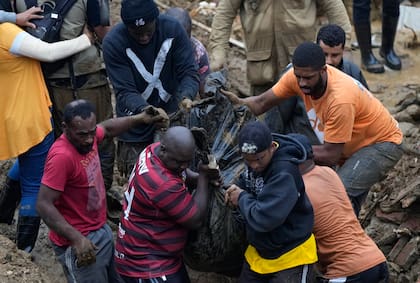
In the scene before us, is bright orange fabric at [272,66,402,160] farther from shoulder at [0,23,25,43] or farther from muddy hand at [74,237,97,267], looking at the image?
shoulder at [0,23,25,43]

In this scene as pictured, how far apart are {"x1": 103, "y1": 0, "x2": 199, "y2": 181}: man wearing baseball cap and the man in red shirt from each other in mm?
597

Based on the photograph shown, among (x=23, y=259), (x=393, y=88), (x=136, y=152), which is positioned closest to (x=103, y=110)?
(x=136, y=152)

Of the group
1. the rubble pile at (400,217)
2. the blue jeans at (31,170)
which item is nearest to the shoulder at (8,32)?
the blue jeans at (31,170)

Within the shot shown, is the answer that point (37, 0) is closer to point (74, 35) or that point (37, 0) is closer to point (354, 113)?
point (74, 35)

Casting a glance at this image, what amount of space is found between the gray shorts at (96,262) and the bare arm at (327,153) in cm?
138

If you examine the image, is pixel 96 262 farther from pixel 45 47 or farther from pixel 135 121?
pixel 45 47

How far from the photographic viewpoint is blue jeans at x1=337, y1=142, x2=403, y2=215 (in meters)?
4.82

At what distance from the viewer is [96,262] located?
4293 mm

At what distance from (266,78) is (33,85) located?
2.02 metres

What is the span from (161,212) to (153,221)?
91 mm

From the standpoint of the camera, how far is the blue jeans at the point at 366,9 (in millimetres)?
8375

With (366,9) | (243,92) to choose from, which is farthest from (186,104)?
(366,9)

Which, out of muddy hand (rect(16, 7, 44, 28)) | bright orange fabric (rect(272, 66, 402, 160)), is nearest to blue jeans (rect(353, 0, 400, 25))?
bright orange fabric (rect(272, 66, 402, 160))

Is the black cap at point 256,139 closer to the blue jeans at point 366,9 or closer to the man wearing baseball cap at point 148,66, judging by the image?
the man wearing baseball cap at point 148,66
